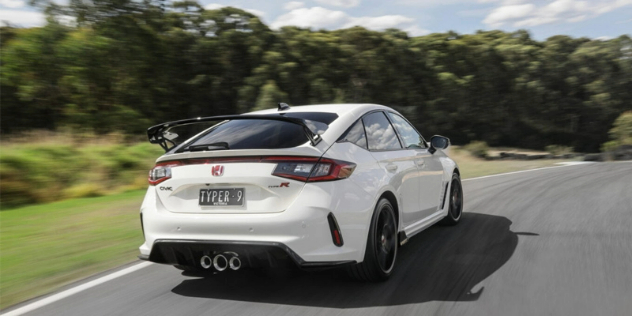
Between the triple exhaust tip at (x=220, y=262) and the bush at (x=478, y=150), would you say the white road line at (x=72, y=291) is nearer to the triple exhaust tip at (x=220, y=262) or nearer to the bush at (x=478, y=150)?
the triple exhaust tip at (x=220, y=262)

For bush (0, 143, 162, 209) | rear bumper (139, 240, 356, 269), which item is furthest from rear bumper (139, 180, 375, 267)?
bush (0, 143, 162, 209)

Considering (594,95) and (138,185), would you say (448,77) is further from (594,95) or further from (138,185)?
(138,185)

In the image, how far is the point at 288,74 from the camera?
4047cm

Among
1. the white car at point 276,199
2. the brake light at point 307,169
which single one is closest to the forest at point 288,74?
the white car at point 276,199

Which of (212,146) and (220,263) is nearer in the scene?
(220,263)

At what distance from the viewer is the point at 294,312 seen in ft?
13.1

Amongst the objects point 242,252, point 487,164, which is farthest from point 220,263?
point 487,164

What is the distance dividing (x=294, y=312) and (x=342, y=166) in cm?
105

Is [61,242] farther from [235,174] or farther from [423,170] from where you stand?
[423,170]

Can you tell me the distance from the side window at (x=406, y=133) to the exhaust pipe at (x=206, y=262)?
7.88ft

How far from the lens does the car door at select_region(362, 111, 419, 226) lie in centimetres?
503

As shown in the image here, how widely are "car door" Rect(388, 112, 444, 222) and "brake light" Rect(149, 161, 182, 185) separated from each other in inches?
88.5

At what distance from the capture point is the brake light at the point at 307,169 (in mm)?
4109

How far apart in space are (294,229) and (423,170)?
2330 millimetres
